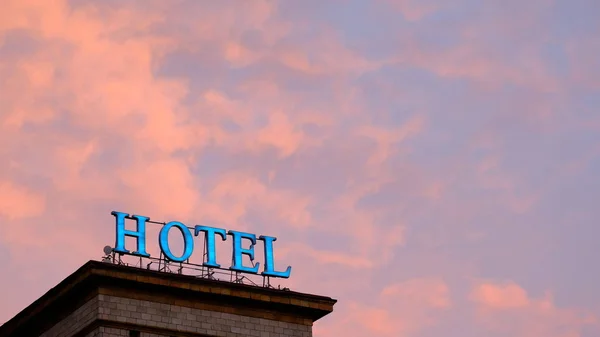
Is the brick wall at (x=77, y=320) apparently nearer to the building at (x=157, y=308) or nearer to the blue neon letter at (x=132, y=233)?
the building at (x=157, y=308)

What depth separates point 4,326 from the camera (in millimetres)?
100562

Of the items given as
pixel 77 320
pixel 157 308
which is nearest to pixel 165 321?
pixel 157 308

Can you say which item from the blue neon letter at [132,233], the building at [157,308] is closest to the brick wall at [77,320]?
the building at [157,308]

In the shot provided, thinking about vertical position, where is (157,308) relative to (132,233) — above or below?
below

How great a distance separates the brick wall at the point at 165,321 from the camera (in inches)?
3671

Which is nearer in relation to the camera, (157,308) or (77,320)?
(77,320)

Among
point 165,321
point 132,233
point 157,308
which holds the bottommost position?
point 165,321

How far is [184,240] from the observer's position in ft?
328

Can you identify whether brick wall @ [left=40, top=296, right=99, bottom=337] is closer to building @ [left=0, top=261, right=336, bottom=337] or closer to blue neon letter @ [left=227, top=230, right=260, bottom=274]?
building @ [left=0, top=261, right=336, bottom=337]

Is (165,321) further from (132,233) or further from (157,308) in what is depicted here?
(132,233)

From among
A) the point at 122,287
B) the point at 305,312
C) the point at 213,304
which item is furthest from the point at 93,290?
the point at 305,312

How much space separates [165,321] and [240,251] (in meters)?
8.95

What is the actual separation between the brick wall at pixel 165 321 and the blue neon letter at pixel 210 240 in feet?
12.2

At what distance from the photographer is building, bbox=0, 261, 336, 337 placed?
93.5 metres
